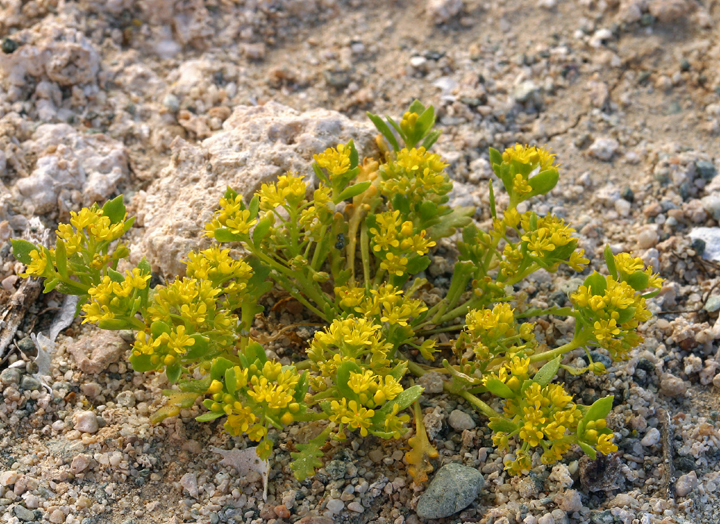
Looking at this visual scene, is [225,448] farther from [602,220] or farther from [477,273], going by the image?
[602,220]

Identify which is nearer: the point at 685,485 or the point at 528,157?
the point at 685,485

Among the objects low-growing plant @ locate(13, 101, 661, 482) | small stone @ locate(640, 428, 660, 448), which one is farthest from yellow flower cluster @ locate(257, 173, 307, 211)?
small stone @ locate(640, 428, 660, 448)

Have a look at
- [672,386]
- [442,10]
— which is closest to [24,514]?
[672,386]

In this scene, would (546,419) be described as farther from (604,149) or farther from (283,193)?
(604,149)

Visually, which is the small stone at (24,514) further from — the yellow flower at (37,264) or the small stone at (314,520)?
the small stone at (314,520)

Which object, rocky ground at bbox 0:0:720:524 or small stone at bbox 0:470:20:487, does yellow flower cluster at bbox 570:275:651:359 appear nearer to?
rocky ground at bbox 0:0:720:524

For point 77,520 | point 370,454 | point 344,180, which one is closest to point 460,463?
point 370,454
